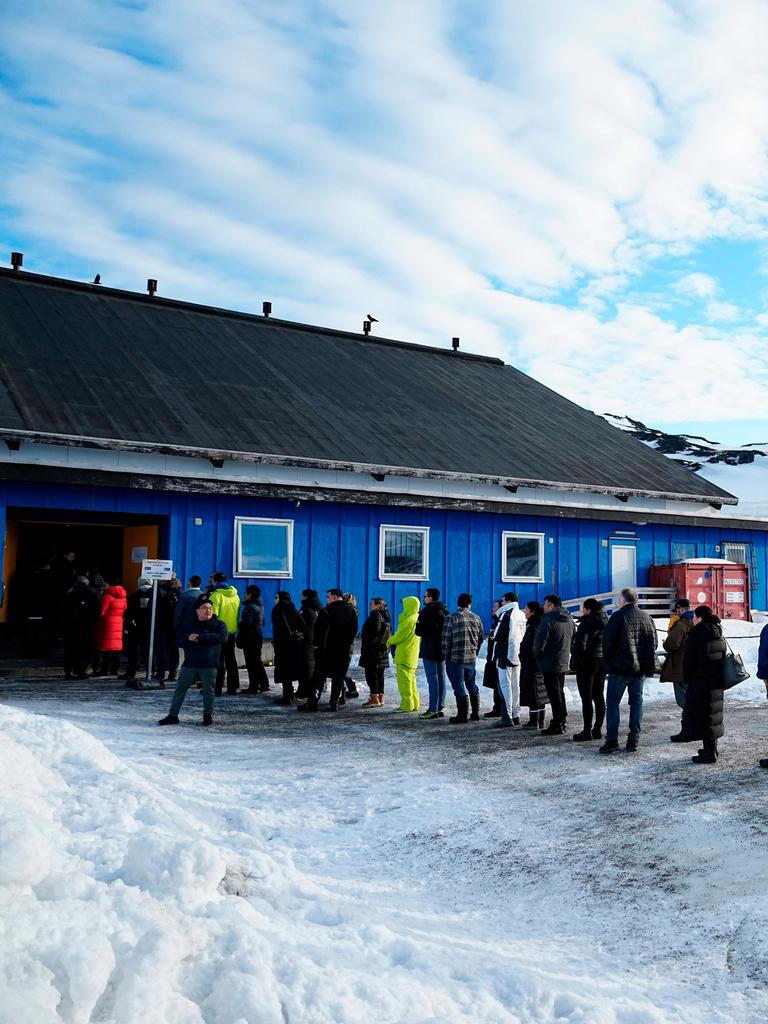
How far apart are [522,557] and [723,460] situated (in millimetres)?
61462

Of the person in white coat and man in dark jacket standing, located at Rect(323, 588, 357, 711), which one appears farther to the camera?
man in dark jacket standing, located at Rect(323, 588, 357, 711)

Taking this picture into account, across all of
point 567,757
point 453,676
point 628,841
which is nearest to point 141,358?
point 453,676

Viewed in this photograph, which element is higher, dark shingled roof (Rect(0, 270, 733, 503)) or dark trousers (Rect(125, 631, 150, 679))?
dark shingled roof (Rect(0, 270, 733, 503))

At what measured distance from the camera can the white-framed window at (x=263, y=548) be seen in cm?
1634

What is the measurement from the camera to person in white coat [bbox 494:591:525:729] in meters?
11.1

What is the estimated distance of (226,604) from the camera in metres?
13.6

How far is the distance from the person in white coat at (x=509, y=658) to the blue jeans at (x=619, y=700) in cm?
170

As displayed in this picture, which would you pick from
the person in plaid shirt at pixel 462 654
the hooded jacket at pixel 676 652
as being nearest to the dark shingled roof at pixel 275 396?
the person in plaid shirt at pixel 462 654

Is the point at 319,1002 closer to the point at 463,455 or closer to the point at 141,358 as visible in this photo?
the point at 463,455

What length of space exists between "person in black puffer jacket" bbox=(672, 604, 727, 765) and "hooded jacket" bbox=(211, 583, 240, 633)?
6.89 metres

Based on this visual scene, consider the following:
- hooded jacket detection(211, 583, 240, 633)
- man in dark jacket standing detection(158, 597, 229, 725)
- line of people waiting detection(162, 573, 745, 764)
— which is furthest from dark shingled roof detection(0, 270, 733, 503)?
man in dark jacket standing detection(158, 597, 229, 725)

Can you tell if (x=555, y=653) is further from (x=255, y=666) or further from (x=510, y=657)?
(x=255, y=666)

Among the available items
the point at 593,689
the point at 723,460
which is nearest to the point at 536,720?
the point at 593,689

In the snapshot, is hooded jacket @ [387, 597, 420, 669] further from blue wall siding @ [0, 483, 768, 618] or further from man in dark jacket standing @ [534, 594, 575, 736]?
blue wall siding @ [0, 483, 768, 618]
